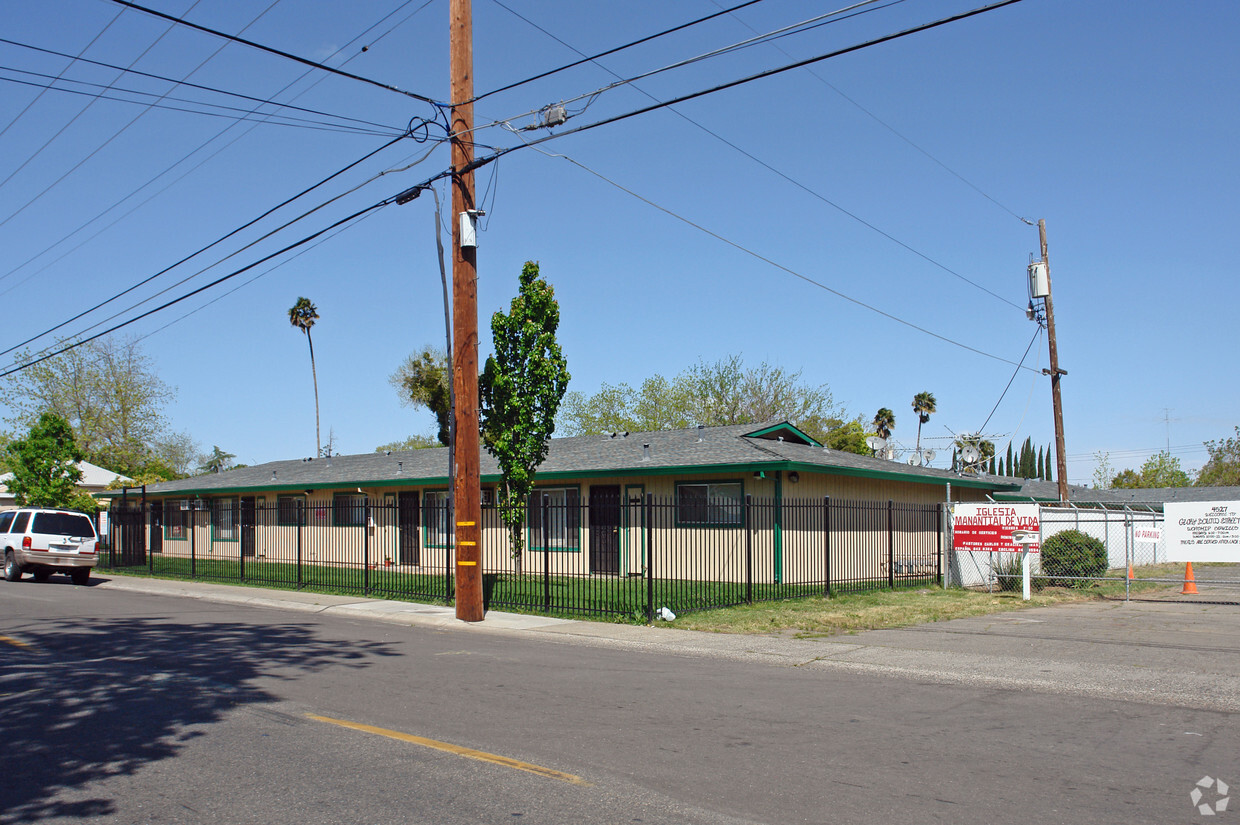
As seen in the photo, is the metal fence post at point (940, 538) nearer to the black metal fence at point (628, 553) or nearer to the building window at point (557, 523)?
the black metal fence at point (628, 553)

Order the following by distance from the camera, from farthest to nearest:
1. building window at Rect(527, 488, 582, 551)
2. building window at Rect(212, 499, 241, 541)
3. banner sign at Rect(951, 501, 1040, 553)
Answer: building window at Rect(212, 499, 241, 541)
building window at Rect(527, 488, 582, 551)
banner sign at Rect(951, 501, 1040, 553)

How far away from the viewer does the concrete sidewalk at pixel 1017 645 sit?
10.1 metres

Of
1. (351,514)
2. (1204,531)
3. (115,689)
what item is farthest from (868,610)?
(351,514)

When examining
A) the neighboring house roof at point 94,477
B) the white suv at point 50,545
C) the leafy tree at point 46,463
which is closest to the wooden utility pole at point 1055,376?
the white suv at point 50,545

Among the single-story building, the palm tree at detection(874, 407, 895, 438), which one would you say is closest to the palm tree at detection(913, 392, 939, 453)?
the palm tree at detection(874, 407, 895, 438)

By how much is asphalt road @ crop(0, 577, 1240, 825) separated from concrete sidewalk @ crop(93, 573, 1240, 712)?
0.24 ft

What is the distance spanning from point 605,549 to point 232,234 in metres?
11.8

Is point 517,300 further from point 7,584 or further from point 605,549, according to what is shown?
point 7,584

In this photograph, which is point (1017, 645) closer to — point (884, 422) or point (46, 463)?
point (46, 463)

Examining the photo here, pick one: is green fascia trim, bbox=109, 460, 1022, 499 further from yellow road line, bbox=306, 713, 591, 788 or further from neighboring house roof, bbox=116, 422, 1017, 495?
yellow road line, bbox=306, 713, 591, 788

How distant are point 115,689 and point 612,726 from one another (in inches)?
196

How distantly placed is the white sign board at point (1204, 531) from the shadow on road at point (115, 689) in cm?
1570

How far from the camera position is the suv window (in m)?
24.3

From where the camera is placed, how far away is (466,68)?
15422 mm
